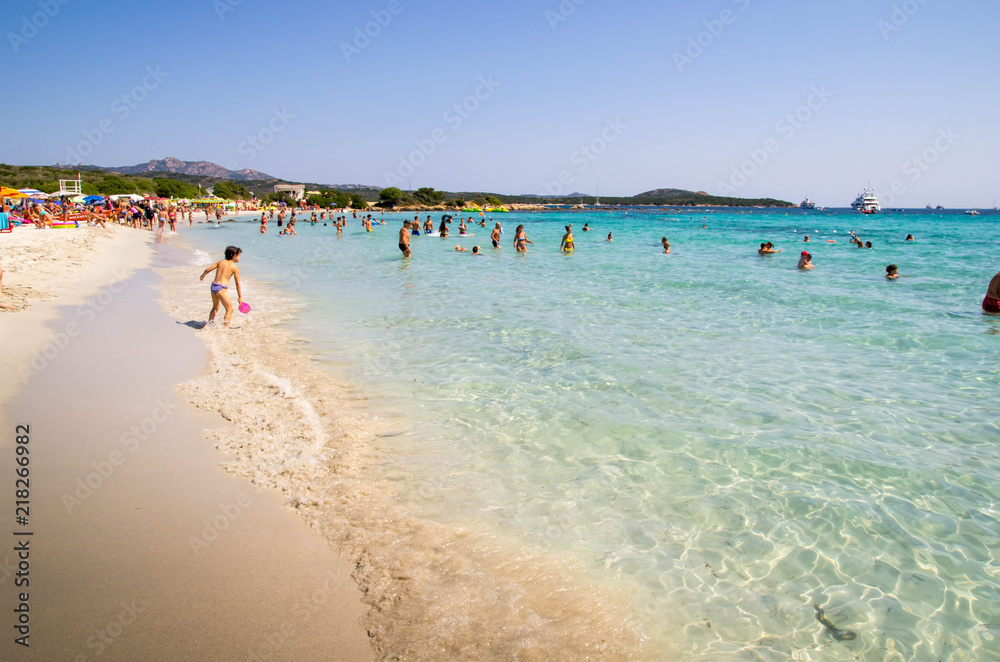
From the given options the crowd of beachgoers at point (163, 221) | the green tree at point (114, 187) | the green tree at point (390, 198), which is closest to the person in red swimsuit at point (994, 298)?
the crowd of beachgoers at point (163, 221)

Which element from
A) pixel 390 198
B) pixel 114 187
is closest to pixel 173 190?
pixel 114 187

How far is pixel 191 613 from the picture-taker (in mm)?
2936

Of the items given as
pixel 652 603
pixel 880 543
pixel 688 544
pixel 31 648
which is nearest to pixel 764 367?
pixel 880 543

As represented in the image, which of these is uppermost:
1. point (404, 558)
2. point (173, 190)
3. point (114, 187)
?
point (173, 190)

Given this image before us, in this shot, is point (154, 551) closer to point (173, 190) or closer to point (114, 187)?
point (114, 187)

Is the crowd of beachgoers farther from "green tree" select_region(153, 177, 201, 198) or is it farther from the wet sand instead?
"green tree" select_region(153, 177, 201, 198)

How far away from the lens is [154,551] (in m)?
3.44

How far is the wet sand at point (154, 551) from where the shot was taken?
2768 mm

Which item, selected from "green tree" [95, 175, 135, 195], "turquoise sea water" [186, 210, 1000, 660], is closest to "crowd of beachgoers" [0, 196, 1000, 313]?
"turquoise sea water" [186, 210, 1000, 660]

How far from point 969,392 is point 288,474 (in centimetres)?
784

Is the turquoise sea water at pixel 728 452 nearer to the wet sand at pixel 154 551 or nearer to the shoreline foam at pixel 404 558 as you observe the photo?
the shoreline foam at pixel 404 558

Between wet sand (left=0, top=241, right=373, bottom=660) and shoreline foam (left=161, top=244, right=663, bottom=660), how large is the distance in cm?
18

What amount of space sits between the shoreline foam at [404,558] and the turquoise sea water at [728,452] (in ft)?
0.79

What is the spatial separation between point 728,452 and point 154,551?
4625 mm
